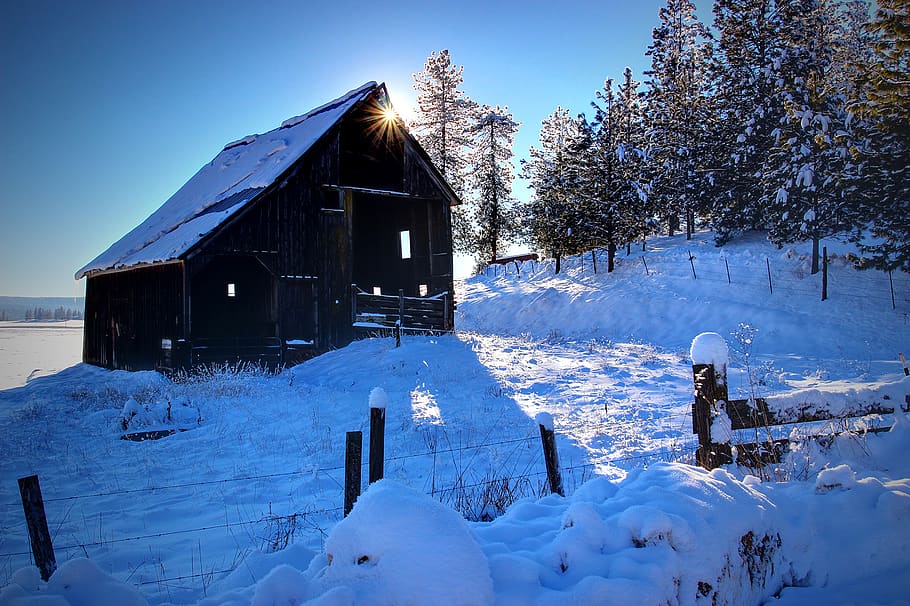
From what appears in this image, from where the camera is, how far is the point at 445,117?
117ft

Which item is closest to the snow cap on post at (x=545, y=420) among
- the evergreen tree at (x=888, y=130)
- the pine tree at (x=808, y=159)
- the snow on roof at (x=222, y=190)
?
the snow on roof at (x=222, y=190)

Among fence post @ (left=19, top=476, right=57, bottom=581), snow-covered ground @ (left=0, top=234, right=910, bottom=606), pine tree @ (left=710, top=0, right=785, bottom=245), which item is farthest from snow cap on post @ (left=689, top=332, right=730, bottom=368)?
pine tree @ (left=710, top=0, right=785, bottom=245)

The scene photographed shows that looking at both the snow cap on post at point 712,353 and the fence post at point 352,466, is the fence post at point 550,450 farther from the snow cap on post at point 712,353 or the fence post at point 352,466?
the fence post at point 352,466

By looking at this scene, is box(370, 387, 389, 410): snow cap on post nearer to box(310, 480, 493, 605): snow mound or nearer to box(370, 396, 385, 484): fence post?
box(370, 396, 385, 484): fence post

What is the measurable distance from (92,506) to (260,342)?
1110cm

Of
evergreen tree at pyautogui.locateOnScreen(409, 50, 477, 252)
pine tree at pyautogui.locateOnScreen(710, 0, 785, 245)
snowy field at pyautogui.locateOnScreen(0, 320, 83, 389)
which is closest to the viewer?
snowy field at pyautogui.locateOnScreen(0, 320, 83, 389)

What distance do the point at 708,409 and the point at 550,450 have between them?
150 cm

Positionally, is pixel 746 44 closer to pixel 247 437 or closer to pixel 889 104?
pixel 889 104

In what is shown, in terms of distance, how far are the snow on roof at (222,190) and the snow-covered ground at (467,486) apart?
4.27 m

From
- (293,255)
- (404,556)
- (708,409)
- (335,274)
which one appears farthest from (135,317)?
(404,556)

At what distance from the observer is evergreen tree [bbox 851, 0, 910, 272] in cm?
1628

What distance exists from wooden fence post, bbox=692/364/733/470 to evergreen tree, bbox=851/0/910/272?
17172 mm

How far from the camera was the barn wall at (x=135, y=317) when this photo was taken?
16.6 meters

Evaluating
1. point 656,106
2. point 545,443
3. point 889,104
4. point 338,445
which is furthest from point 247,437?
point 656,106
